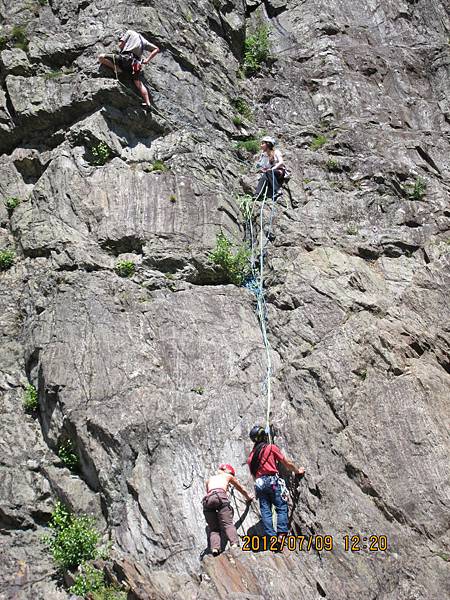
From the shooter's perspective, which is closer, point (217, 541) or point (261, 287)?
point (217, 541)

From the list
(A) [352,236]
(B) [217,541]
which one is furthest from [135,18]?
(B) [217,541]

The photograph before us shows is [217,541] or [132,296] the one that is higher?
[132,296]

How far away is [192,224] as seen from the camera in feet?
45.0

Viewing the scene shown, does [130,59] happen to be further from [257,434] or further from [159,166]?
[257,434]

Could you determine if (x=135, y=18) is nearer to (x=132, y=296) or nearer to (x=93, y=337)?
(x=132, y=296)

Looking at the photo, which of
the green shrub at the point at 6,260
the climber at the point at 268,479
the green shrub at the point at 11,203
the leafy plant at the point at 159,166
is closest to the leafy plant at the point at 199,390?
the climber at the point at 268,479

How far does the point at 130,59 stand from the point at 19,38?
122 inches

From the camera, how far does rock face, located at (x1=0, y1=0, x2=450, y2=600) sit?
9.50 m

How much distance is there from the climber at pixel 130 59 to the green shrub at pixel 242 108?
3.51 metres

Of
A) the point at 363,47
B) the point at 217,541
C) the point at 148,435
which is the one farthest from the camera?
the point at 363,47

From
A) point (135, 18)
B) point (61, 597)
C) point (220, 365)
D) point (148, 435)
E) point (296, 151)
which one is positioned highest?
point (135, 18)

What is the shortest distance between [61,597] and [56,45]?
12065 mm

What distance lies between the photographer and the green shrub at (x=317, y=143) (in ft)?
54.5
